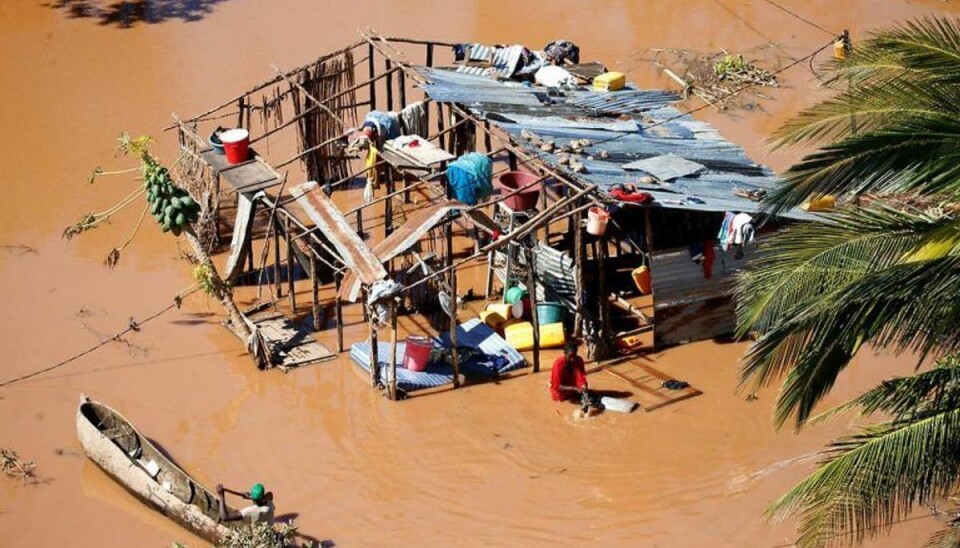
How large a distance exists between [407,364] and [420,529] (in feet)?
8.74

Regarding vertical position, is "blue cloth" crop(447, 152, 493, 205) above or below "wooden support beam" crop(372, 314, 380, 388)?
above

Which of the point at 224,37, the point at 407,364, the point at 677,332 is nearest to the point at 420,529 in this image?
the point at 407,364

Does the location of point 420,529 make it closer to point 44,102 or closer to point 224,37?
point 44,102

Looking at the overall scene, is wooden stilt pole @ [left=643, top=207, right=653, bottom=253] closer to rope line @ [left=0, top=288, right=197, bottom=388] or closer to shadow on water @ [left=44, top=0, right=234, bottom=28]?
rope line @ [left=0, top=288, right=197, bottom=388]

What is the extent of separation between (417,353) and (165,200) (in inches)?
131

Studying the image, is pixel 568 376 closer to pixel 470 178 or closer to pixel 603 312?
pixel 603 312

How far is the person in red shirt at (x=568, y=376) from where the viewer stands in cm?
1348

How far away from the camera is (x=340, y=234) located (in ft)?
46.6

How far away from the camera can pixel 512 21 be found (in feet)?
80.1

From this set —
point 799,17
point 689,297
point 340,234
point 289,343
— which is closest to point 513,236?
point 340,234

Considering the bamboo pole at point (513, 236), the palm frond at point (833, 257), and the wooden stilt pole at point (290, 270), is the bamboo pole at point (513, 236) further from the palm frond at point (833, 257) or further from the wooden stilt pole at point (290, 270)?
the palm frond at point (833, 257)

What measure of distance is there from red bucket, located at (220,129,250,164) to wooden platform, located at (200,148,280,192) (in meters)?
0.08

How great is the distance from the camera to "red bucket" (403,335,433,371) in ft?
46.3

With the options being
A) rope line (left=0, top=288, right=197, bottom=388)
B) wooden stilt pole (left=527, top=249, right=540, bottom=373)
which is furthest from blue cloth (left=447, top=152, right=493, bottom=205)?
rope line (left=0, top=288, right=197, bottom=388)
